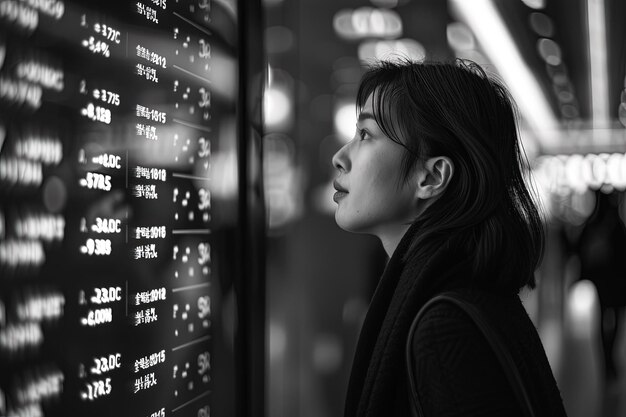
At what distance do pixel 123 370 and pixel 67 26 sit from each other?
40 cm

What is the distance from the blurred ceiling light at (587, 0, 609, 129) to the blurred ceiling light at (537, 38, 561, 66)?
13cm

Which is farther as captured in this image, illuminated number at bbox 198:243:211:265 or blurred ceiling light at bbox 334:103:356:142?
blurred ceiling light at bbox 334:103:356:142

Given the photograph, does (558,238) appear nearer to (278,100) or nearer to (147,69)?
(278,100)

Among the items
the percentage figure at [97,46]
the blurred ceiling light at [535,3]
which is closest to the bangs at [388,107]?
the percentage figure at [97,46]

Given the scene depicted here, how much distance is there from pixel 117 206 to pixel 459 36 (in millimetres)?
1351

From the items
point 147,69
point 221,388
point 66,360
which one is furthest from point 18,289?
point 221,388

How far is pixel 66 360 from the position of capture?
667mm

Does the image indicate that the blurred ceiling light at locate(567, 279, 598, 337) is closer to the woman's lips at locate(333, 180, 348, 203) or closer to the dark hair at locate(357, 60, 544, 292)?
the dark hair at locate(357, 60, 544, 292)

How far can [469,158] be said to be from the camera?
2.85ft

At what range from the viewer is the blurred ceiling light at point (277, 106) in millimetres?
1469

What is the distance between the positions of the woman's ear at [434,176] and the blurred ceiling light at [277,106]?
0.63 meters

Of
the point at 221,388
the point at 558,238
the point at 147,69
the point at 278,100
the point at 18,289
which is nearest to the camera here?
the point at 18,289

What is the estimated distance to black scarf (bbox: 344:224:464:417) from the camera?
0.77 m

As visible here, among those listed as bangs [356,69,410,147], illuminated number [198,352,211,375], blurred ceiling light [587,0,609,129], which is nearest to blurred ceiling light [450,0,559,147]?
blurred ceiling light [587,0,609,129]
